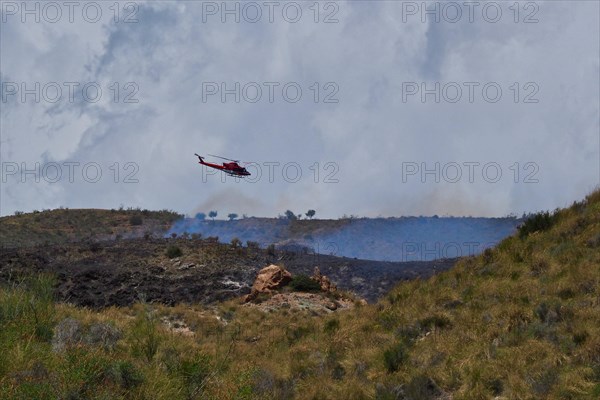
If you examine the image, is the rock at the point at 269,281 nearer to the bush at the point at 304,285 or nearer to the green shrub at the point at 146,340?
the bush at the point at 304,285

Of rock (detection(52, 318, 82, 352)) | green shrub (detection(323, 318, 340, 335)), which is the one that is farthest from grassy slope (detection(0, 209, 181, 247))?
green shrub (detection(323, 318, 340, 335))

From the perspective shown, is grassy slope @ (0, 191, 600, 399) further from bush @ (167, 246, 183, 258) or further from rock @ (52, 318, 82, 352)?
bush @ (167, 246, 183, 258)

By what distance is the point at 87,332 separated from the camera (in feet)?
60.0

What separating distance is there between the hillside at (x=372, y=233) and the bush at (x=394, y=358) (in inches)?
1900

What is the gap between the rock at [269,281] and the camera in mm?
33781

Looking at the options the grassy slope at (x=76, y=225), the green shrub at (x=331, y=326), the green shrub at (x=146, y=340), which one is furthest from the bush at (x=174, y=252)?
the grassy slope at (x=76, y=225)

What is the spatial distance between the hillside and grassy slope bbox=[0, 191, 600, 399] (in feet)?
141

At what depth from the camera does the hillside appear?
6819cm

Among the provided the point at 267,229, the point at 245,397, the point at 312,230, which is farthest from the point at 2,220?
the point at 245,397

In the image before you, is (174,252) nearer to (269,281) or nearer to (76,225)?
(269,281)

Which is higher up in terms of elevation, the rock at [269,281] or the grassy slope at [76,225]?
the grassy slope at [76,225]

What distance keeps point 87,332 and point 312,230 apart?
62055 millimetres

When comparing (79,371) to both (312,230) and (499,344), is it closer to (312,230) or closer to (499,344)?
(499,344)

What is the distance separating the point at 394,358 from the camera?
15.4 m
